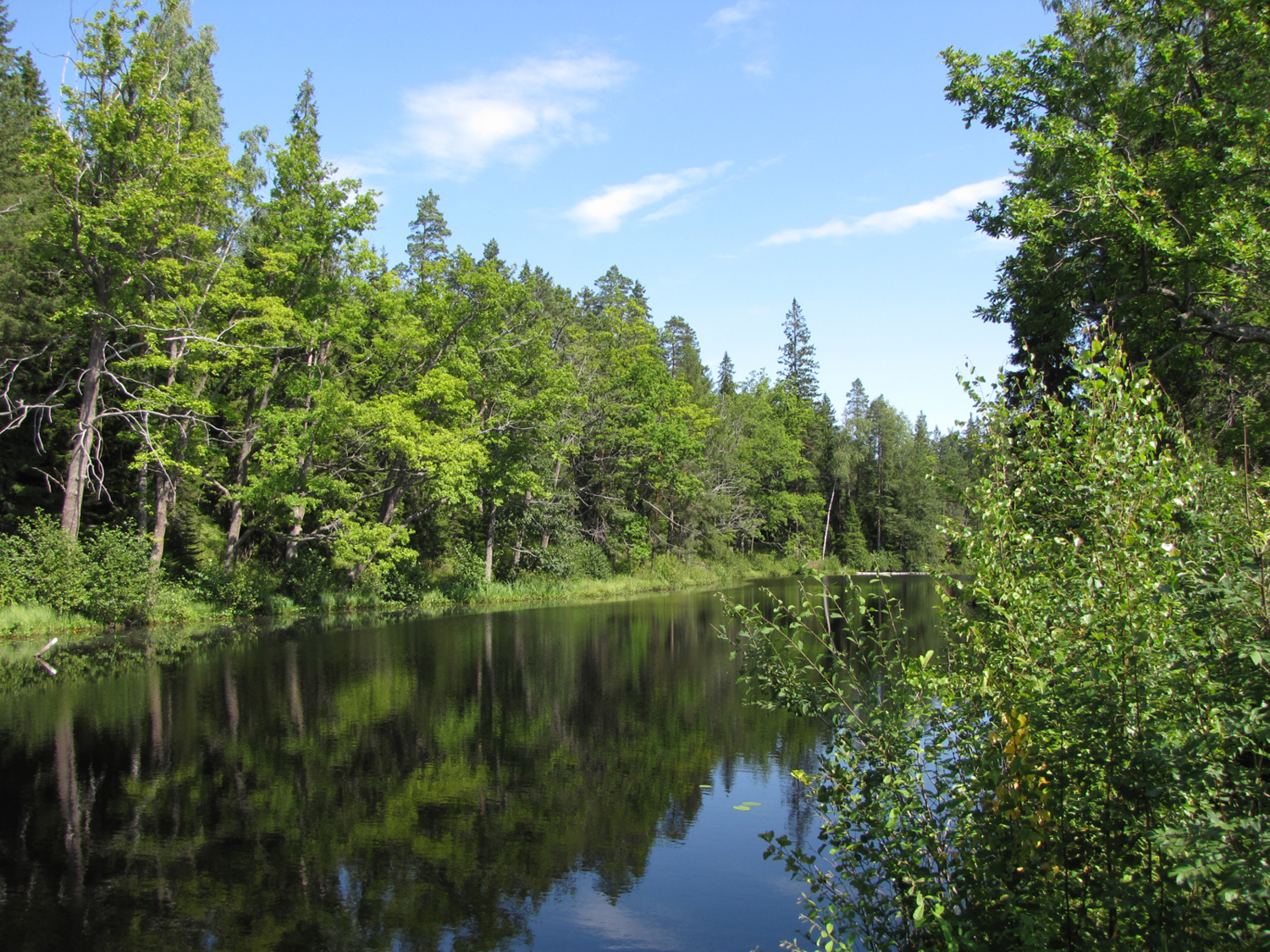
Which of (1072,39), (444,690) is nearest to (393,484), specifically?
(444,690)

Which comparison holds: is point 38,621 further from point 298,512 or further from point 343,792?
point 343,792

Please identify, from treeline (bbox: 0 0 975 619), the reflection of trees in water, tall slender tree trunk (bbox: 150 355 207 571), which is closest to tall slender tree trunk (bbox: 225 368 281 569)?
treeline (bbox: 0 0 975 619)

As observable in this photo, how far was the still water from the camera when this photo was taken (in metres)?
6.42

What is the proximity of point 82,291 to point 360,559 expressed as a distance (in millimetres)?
10668

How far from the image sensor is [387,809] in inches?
346

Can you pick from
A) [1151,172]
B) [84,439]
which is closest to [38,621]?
[84,439]

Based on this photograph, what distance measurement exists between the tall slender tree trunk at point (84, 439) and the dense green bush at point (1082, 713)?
20781mm

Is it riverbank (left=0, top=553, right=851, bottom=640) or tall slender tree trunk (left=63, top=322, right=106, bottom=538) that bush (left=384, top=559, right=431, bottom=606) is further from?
tall slender tree trunk (left=63, top=322, right=106, bottom=538)

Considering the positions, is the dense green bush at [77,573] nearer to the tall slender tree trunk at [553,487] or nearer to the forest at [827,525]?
the forest at [827,525]

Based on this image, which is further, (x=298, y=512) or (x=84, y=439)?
(x=298, y=512)

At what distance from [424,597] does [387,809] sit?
861 inches

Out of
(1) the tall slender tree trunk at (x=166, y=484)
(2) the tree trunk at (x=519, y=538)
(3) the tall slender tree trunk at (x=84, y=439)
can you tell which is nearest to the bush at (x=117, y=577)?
(3) the tall slender tree trunk at (x=84, y=439)

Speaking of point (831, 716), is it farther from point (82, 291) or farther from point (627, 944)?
point (82, 291)

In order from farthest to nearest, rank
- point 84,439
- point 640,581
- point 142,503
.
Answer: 1. point 640,581
2. point 142,503
3. point 84,439
